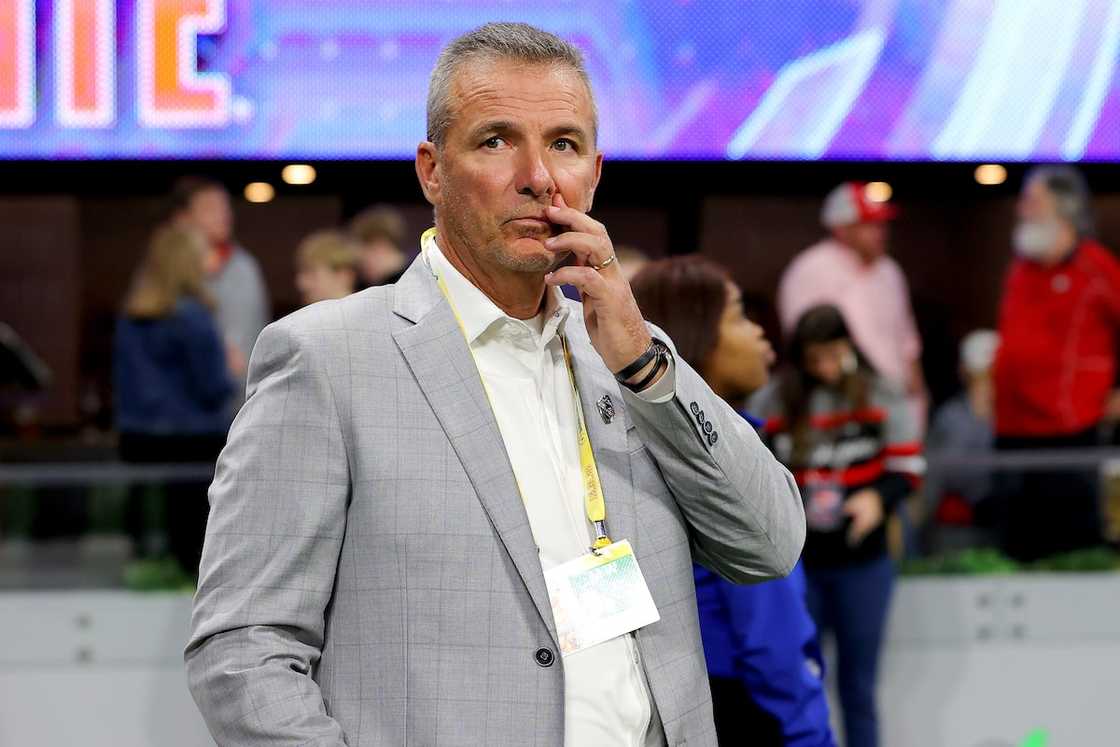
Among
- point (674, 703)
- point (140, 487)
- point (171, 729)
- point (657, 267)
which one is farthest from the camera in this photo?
point (140, 487)

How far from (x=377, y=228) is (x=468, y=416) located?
3.25m

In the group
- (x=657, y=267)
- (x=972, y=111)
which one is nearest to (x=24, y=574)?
(x=657, y=267)

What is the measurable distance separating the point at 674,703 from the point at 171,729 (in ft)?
8.88

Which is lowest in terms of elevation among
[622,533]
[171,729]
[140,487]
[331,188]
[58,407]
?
[171,729]

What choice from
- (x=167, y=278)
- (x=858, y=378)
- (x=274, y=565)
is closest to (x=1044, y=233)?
(x=858, y=378)

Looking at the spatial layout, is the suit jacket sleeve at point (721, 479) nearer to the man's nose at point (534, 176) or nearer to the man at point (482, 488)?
the man at point (482, 488)

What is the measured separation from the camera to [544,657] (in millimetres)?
1562

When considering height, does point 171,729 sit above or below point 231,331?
below

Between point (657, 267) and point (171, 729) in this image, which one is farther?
point (171, 729)

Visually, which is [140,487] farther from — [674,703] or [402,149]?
[674,703]

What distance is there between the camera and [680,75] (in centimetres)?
497

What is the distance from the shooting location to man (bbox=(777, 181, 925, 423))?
5.18 metres

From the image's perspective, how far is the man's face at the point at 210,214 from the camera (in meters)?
4.83

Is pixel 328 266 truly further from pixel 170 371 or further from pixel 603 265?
pixel 603 265
